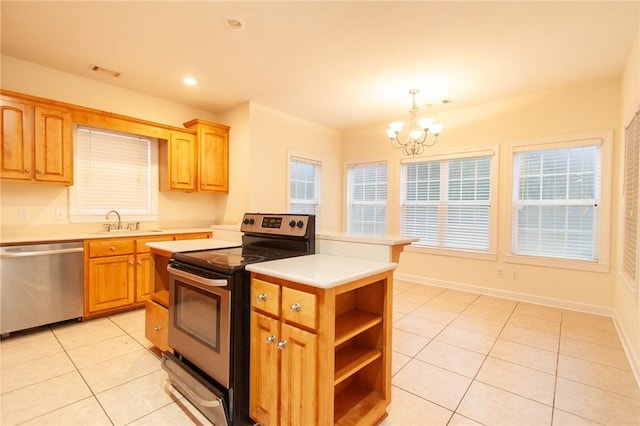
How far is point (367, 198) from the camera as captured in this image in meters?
5.57

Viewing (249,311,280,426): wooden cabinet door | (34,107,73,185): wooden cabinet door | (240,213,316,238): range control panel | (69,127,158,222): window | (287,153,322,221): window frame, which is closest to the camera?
(249,311,280,426): wooden cabinet door

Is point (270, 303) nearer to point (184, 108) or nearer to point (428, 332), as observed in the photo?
point (428, 332)

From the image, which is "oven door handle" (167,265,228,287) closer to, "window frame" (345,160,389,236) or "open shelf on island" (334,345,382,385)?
"open shelf on island" (334,345,382,385)

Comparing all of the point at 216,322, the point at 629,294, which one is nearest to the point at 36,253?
the point at 216,322

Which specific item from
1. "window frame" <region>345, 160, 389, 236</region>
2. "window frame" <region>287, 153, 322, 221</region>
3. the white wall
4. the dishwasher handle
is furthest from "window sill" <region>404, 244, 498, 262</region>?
the dishwasher handle

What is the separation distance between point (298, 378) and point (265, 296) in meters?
0.41

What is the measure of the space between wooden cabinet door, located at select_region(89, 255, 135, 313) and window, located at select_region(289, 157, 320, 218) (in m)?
2.38

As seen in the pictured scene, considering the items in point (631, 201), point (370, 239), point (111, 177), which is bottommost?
point (370, 239)

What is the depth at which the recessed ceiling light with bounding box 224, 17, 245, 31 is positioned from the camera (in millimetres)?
2402

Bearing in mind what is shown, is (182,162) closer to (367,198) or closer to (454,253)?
(367,198)

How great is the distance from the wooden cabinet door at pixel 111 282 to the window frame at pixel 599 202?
470 cm

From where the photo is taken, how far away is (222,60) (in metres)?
3.05

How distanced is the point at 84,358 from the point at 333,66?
3473mm

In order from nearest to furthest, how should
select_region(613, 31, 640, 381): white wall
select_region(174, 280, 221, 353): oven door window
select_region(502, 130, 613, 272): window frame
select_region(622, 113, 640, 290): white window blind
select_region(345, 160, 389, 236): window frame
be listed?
select_region(174, 280, 221, 353): oven door window → select_region(613, 31, 640, 381): white wall → select_region(622, 113, 640, 290): white window blind → select_region(502, 130, 613, 272): window frame → select_region(345, 160, 389, 236): window frame
